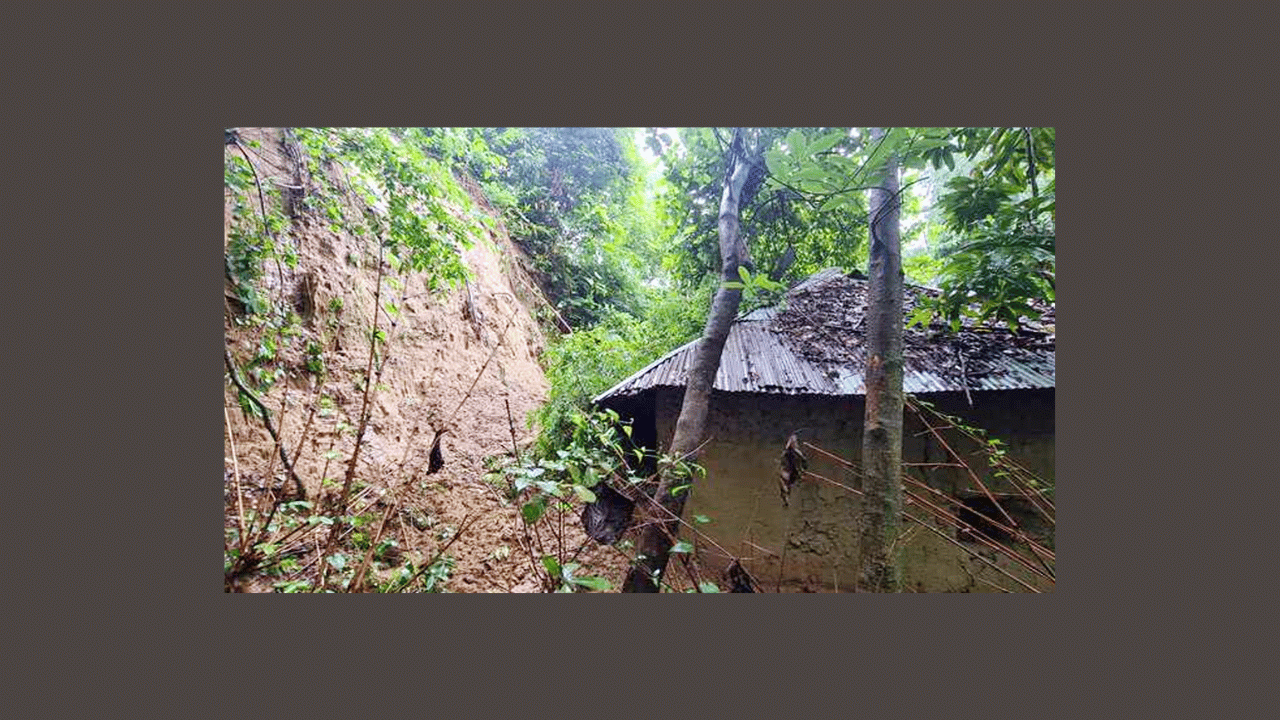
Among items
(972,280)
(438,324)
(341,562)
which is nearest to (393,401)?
(438,324)

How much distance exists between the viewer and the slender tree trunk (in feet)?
5.39

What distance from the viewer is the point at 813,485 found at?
82.1 inches

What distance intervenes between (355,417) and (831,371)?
2.07 meters

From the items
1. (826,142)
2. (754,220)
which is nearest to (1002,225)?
(826,142)

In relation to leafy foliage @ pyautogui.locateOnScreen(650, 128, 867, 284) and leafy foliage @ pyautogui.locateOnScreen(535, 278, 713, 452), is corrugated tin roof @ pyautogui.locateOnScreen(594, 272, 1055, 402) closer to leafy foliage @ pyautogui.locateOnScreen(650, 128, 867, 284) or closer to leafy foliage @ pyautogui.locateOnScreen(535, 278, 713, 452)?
leafy foliage @ pyautogui.locateOnScreen(535, 278, 713, 452)

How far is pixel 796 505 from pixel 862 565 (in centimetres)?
43

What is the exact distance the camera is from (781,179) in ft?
5.80

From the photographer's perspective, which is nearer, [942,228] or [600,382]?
[942,228]

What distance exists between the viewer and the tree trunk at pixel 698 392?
1.72m

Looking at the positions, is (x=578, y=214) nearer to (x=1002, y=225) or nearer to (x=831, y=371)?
(x=831, y=371)

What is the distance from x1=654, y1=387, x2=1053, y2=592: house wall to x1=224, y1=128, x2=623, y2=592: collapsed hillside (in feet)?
1.87

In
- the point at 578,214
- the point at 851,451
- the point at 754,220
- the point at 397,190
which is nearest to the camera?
the point at 851,451

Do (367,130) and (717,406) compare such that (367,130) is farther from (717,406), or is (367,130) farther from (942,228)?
(942,228)

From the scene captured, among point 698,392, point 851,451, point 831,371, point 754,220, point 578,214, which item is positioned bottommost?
point 851,451
